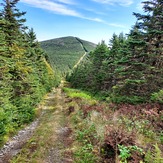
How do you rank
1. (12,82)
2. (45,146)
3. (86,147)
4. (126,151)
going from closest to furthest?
(126,151), (86,147), (45,146), (12,82)

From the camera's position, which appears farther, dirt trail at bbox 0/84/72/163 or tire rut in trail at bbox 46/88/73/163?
dirt trail at bbox 0/84/72/163

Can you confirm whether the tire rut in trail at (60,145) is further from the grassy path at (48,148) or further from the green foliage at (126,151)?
the green foliage at (126,151)

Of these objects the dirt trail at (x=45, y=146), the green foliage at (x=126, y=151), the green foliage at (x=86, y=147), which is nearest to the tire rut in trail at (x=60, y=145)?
the dirt trail at (x=45, y=146)

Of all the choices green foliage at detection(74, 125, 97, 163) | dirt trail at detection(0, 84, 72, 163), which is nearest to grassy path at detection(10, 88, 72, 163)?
dirt trail at detection(0, 84, 72, 163)

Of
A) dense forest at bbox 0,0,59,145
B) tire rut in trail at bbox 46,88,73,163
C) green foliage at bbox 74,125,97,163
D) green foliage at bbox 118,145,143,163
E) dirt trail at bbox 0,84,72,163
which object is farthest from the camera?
dense forest at bbox 0,0,59,145

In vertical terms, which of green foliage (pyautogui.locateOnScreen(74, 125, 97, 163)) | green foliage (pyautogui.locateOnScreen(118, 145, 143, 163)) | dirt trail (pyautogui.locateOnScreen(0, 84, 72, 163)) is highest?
green foliage (pyautogui.locateOnScreen(118, 145, 143, 163))

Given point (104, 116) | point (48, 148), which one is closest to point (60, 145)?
point (48, 148)

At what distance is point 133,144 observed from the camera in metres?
6.35

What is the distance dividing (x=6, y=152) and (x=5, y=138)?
1795 millimetres

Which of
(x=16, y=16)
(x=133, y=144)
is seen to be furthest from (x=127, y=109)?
(x=16, y=16)

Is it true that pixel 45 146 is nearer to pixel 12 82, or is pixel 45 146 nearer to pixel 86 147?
pixel 86 147

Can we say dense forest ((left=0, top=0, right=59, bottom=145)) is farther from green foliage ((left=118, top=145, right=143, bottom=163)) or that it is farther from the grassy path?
green foliage ((left=118, top=145, right=143, bottom=163))

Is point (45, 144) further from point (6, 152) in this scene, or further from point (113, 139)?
point (113, 139)

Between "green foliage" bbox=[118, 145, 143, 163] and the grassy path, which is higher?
"green foliage" bbox=[118, 145, 143, 163]
